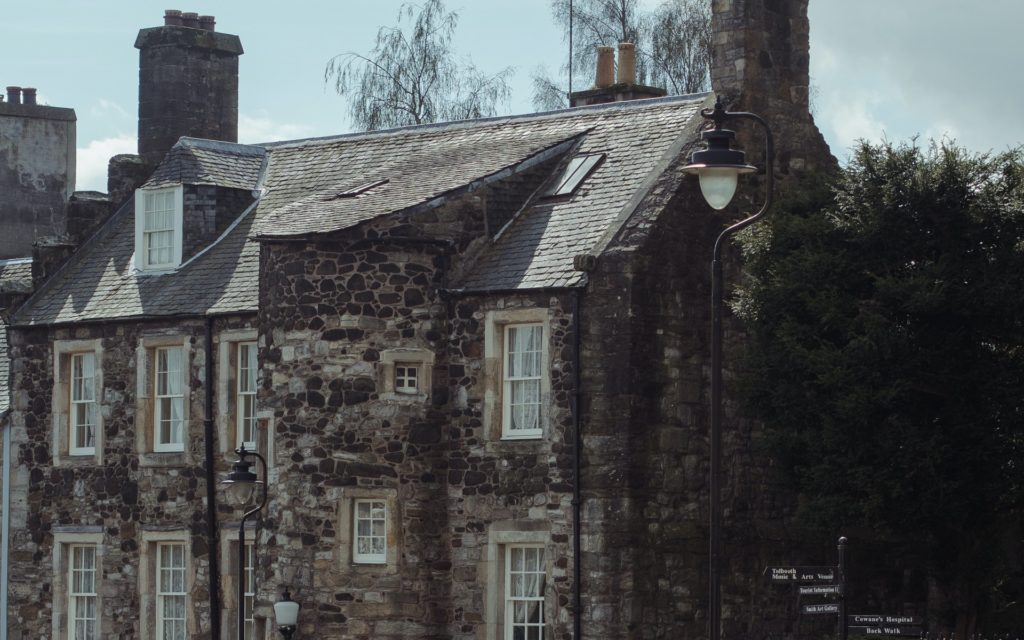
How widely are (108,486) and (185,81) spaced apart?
8.73 m

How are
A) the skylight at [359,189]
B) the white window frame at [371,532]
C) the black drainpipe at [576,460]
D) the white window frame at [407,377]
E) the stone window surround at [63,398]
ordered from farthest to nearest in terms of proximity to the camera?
the stone window surround at [63,398]
the skylight at [359,189]
the white window frame at [407,377]
the white window frame at [371,532]
the black drainpipe at [576,460]

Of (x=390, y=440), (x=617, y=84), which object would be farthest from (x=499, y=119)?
(x=390, y=440)

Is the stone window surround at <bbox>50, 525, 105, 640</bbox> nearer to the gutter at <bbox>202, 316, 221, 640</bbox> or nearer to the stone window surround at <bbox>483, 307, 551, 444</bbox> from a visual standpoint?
the gutter at <bbox>202, 316, 221, 640</bbox>

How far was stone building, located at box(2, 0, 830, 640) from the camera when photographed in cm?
3188

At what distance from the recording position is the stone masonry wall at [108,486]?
3678 cm

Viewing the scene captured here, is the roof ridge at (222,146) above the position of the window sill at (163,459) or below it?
above

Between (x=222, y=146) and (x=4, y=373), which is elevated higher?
(x=222, y=146)

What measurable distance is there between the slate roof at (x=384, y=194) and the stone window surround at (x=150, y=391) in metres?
0.47

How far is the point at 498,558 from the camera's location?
32781mm

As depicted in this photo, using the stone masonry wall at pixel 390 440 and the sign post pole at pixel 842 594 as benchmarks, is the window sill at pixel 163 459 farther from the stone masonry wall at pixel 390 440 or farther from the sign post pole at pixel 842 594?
the sign post pole at pixel 842 594

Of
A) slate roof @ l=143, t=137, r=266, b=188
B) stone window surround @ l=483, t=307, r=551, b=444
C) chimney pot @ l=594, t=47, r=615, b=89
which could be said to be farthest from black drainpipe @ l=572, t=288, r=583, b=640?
slate roof @ l=143, t=137, r=266, b=188

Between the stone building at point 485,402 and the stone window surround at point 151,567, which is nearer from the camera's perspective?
the stone building at point 485,402

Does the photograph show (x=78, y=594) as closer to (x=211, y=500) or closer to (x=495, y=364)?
(x=211, y=500)

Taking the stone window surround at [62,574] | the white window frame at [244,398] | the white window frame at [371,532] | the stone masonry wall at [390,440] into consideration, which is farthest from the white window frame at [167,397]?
the white window frame at [371,532]
